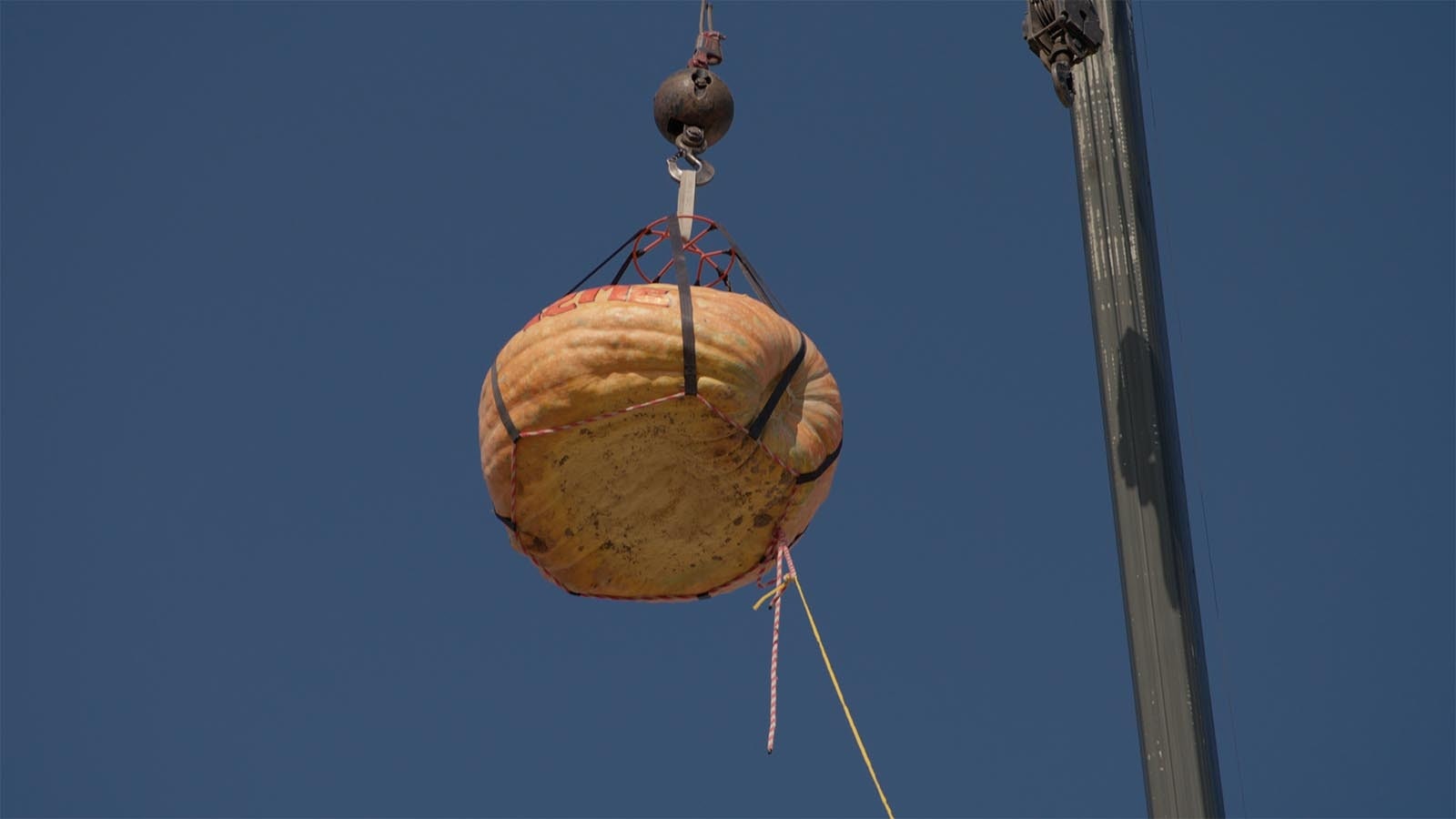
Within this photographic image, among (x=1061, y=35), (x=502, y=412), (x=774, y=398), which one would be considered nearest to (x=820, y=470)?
(x=774, y=398)

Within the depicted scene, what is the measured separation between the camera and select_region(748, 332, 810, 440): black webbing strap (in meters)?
7.91

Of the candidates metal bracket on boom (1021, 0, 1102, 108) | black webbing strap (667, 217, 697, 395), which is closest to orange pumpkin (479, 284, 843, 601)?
black webbing strap (667, 217, 697, 395)

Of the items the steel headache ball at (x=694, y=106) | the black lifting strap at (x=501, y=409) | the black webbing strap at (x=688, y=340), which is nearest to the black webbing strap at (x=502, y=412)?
the black lifting strap at (x=501, y=409)

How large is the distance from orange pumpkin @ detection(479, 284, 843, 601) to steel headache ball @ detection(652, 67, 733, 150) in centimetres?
133

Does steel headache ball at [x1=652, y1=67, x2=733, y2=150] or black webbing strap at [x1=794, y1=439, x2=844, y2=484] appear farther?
steel headache ball at [x1=652, y1=67, x2=733, y2=150]

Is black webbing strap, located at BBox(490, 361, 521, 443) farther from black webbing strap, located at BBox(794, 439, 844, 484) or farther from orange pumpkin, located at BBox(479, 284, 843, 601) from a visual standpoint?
black webbing strap, located at BBox(794, 439, 844, 484)

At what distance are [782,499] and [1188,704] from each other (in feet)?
Result: 7.53

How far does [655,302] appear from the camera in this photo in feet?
25.1

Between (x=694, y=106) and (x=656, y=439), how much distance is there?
5.55ft

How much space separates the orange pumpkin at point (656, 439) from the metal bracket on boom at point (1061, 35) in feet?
4.15

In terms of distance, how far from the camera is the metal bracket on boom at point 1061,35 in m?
7.68

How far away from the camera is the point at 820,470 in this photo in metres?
8.36

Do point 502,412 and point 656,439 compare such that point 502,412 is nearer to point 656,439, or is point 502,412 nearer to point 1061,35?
point 656,439

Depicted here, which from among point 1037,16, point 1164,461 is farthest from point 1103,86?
point 1164,461
